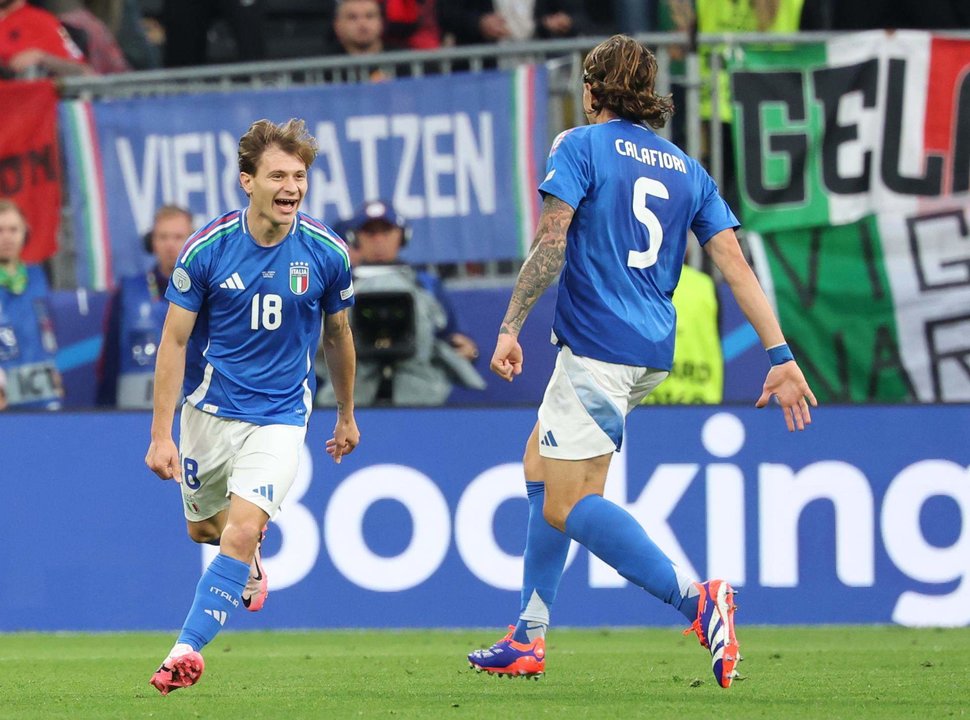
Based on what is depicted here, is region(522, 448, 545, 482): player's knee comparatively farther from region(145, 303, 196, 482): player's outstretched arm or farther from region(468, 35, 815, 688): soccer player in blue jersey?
region(145, 303, 196, 482): player's outstretched arm

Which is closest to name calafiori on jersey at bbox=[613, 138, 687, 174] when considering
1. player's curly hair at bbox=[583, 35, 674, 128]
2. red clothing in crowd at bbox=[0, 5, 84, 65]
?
player's curly hair at bbox=[583, 35, 674, 128]

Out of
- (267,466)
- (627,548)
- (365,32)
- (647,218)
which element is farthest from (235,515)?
(365,32)

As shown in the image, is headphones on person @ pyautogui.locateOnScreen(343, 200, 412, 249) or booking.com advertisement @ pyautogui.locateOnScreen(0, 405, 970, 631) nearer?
booking.com advertisement @ pyautogui.locateOnScreen(0, 405, 970, 631)

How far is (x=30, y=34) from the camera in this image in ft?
41.0

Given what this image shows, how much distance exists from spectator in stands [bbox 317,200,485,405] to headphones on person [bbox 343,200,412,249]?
0.29 metres

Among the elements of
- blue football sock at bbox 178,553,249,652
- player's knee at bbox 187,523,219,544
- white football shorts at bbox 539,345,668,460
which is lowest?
player's knee at bbox 187,523,219,544

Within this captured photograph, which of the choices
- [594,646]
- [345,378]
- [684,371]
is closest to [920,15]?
[684,371]

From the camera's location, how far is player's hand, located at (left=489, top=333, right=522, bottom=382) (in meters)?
6.23

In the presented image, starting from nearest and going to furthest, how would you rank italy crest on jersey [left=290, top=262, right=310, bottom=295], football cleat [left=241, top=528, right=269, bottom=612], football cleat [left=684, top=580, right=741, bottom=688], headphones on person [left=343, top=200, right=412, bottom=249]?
football cleat [left=684, top=580, right=741, bottom=688]
italy crest on jersey [left=290, top=262, right=310, bottom=295]
football cleat [left=241, top=528, right=269, bottom=612]
headphones on person [left=343, top=200, right=412, bottom=249]

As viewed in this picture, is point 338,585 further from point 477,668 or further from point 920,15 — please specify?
point 920,15

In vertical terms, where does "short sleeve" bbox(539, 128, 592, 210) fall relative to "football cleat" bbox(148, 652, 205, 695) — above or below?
above

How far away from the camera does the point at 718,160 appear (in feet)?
38.2

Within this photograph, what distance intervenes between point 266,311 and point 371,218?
176 inches

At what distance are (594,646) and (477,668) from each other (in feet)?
6.70
